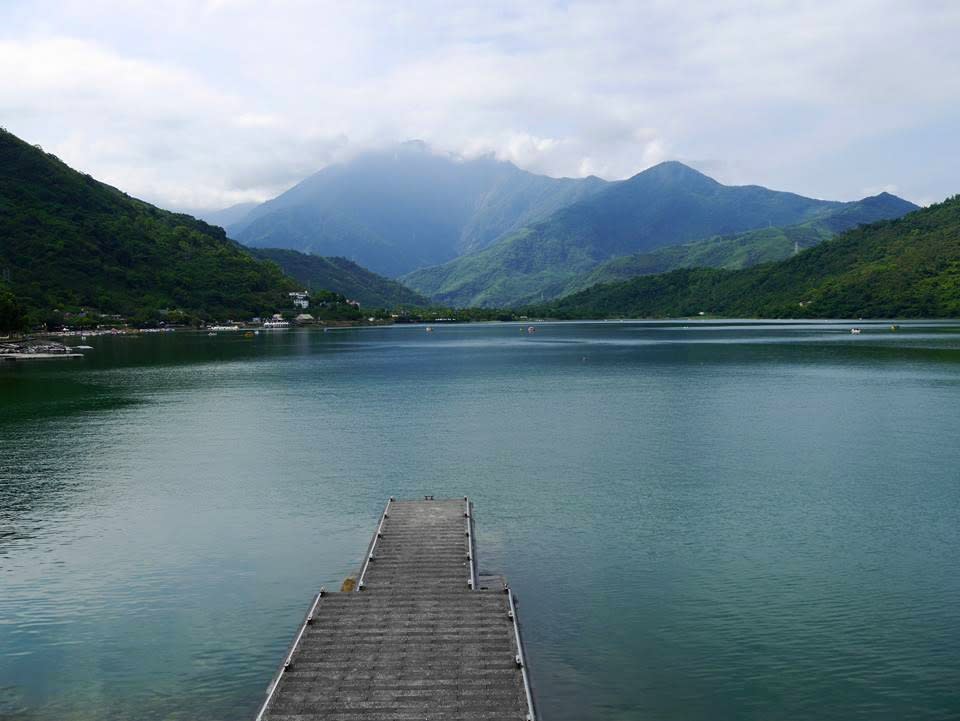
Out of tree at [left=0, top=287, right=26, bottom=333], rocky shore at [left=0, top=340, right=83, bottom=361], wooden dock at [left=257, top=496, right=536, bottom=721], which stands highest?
tree at [left=0, top=287, right=26, bottom=333]

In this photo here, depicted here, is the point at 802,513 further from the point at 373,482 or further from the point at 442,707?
the point at 442,707

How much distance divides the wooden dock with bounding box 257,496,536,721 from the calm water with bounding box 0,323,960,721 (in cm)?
247

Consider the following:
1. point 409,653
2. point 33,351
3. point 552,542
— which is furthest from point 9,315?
point 409,653

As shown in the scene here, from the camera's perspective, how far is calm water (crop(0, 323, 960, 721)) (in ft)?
83.3

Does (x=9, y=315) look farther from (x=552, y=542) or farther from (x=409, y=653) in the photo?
(x=409, y=653)

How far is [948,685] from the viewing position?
2466 centimetres

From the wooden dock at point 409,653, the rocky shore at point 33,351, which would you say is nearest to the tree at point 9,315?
the rocky shore at point 33,351

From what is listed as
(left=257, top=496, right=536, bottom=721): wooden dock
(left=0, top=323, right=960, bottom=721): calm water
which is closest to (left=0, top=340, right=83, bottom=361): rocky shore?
(left=0, top=323, right=960, bottom=721): calm water

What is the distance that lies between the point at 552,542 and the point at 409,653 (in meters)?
18.0

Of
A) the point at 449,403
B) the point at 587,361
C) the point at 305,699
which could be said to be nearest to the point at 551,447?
the point at 449,403

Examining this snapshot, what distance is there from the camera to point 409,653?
76.6ft

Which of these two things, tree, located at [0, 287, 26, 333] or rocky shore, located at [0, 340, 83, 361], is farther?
tree, located at [0, 287, 26, 333]

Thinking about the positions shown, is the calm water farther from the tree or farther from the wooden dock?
the tree

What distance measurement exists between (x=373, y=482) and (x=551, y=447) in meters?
19.9
